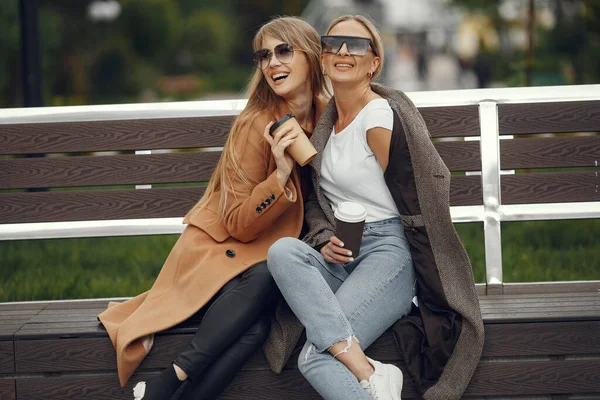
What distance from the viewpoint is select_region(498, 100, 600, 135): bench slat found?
444cm

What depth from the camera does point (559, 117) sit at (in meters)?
4.44

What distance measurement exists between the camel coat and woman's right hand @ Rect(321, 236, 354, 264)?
25 centimetres

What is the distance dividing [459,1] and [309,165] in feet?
33.0

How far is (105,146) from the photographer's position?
14.9ft

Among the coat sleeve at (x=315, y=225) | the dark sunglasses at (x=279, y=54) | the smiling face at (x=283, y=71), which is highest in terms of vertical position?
the dark sunglasses at (x=279, y=54)

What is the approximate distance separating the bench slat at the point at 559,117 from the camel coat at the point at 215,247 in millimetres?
1258

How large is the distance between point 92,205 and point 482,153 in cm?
195

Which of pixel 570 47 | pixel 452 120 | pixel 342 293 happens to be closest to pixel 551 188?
pixel 452 120

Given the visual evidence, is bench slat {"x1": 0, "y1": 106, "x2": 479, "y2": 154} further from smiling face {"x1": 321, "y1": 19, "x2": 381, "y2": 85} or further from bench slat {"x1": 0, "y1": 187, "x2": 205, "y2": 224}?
smiling face {"x1": 321, "y1": 19, "x2": 381, "y2": 85}

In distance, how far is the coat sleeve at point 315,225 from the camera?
379cm

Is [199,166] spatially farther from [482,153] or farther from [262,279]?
[482,153]

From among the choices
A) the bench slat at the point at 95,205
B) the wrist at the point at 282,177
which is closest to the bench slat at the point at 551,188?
the bench slat at the point at 95,205

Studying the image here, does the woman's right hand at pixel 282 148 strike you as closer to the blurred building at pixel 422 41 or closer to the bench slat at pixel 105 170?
the bench slat at pixel 105 170

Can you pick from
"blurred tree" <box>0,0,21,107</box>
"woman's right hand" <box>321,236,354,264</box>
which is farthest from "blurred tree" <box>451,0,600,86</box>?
"blurred tree" <box>0,0,21,107</box>
